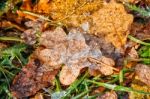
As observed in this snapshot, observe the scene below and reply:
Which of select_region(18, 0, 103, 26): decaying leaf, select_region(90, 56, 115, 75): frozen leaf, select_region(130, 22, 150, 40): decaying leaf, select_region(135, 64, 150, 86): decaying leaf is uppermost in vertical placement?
select_region(18, 0, 103, 26): decaying leaf

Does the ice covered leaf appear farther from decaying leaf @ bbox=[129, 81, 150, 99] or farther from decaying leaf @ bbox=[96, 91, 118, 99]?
decaying leaf @ bbox=[129, 81, 150, 99]

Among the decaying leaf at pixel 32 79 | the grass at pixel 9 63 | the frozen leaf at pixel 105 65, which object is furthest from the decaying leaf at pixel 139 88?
the grass at pixel 9 63

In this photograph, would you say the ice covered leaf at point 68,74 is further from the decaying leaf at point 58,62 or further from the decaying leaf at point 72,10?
the decaying leaf at point 72,10

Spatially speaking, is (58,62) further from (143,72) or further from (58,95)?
(143,72)

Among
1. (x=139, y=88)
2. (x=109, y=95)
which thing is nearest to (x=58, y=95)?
(x=109, y=95)

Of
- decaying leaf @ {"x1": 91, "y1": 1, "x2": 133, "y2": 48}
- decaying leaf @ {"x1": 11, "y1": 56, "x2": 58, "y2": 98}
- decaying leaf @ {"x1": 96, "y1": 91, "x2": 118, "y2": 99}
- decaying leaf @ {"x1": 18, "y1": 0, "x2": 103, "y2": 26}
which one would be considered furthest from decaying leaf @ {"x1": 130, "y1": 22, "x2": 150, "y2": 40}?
decaying leaf @ {"x1": 11, "y1": 56, "x2": 58, "y2": 98}

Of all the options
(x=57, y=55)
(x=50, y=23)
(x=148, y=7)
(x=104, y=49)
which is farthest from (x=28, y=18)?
(x=148, y=7)
